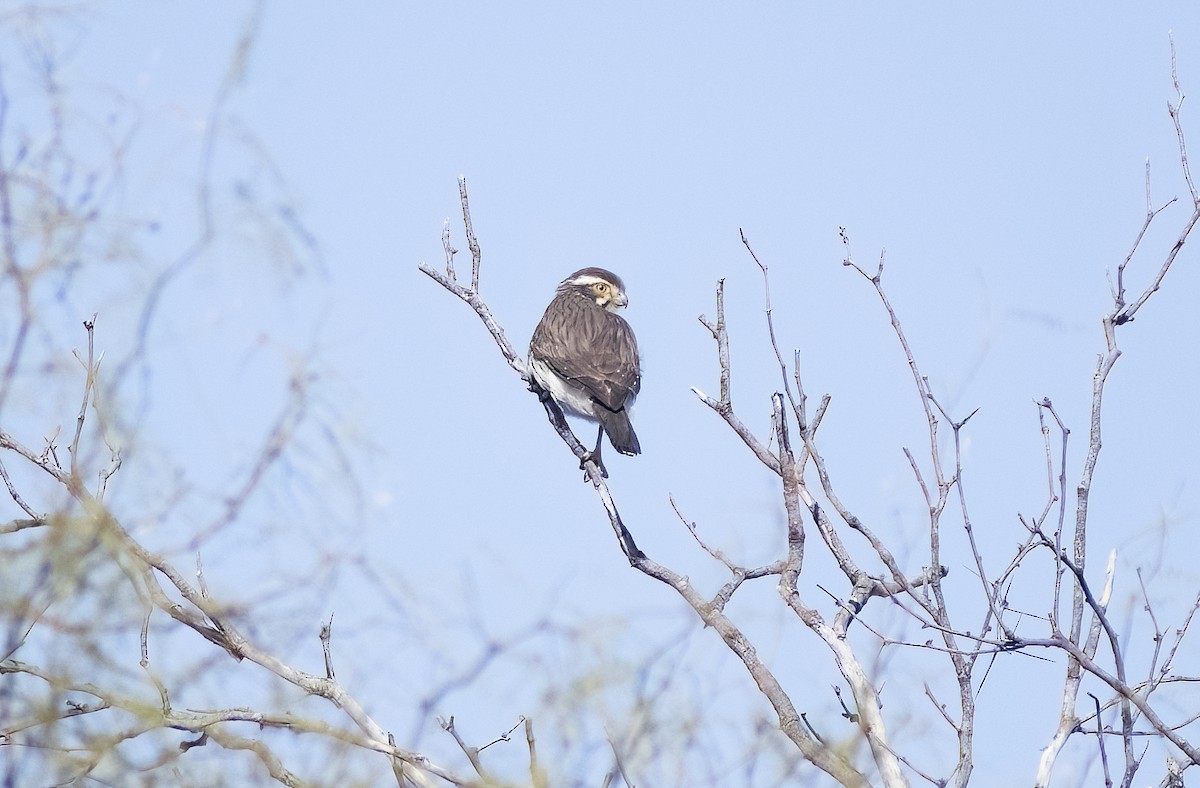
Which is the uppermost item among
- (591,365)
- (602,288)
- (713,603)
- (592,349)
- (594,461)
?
(602,288)

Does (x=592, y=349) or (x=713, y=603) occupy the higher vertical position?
(x=592, y=349)

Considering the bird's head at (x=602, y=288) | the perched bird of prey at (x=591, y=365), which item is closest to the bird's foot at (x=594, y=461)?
the perched bird of prey at (x=591, y=365)

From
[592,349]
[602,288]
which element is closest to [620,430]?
[592,349]

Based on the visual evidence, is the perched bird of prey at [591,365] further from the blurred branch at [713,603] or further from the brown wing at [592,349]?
the blurred branch at [713,603]

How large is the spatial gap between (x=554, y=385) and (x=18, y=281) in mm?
5321

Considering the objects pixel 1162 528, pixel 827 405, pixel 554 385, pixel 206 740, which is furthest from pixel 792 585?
pixel 554 385

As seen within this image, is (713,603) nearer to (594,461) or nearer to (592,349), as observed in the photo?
(594,461)

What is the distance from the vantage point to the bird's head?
1079 cm

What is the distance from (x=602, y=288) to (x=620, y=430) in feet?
9.41

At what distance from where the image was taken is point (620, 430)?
8188 mm

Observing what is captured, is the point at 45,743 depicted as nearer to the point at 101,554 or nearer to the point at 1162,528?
the point at 101,554

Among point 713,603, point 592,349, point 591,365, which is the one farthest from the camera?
point 592,349

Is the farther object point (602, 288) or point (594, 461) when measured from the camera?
point (602, 288)

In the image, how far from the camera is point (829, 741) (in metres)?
4.37
